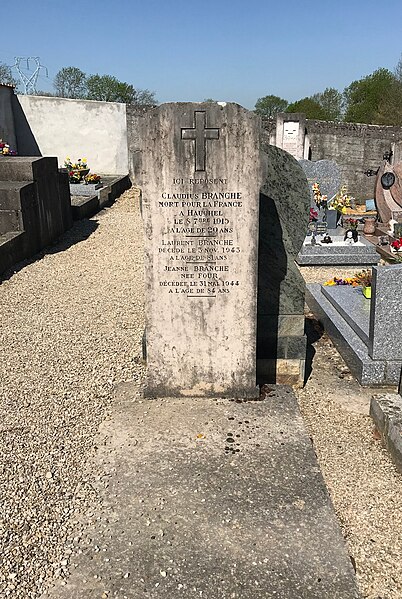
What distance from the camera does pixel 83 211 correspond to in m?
12.9

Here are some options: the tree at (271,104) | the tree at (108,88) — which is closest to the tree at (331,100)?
the tree at (271,104)

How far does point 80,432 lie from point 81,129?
17.0 metres

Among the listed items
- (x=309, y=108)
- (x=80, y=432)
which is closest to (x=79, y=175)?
(x=80, y=432)

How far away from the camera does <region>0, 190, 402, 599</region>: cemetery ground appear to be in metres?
2.93

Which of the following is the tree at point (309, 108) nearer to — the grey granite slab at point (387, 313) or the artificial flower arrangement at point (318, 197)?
the artificial flower arrangement at point (318, 197)

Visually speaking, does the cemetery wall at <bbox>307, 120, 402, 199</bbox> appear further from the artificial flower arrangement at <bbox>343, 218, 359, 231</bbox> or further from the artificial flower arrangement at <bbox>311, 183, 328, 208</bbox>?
the artificial flower arrangement at <bbox>343, 218, 359, 231</bbox>

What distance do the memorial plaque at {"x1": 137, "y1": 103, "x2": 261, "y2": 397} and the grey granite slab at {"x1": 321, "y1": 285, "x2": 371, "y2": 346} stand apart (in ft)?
5.20

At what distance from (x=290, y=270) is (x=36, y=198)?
6407mm

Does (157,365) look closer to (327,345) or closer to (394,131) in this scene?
(327,345)

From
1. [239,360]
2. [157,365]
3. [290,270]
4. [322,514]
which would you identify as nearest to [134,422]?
[157,365]

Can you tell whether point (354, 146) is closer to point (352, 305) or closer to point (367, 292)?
point (367, 292)

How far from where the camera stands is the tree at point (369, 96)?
32031mm

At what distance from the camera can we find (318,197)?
10789 mm

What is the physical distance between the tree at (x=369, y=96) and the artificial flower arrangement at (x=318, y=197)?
70.1 ft
